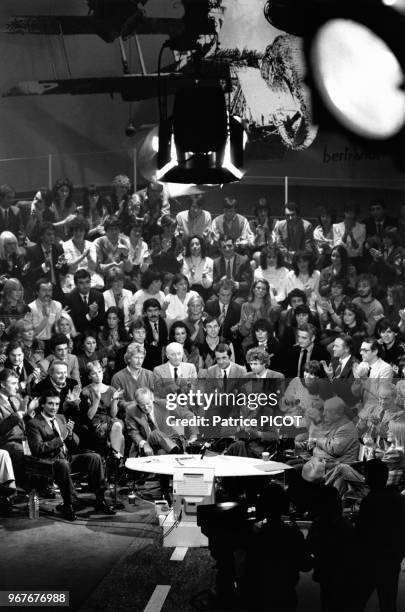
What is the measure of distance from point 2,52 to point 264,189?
202 cm

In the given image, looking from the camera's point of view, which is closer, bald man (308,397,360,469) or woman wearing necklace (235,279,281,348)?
bald man (308,397,360,469)

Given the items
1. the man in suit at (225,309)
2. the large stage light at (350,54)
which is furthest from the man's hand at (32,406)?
the large stage light at (350,54)

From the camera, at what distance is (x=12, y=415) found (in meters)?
6.65

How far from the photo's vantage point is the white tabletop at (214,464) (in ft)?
19.7

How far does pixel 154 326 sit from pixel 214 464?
114 centimetres

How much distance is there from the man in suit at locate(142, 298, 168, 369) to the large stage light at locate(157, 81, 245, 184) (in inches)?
42.7

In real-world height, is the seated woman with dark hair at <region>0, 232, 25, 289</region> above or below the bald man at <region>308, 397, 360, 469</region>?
above

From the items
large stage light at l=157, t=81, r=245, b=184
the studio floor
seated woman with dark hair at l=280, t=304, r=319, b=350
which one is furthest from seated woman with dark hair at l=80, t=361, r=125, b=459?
large stage light at l=157, t=81, r=245, b=184

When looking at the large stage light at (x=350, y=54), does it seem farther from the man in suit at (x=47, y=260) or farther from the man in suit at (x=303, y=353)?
the man in suit at (x=47, y=260)

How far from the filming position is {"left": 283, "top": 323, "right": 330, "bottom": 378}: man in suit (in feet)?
21.7

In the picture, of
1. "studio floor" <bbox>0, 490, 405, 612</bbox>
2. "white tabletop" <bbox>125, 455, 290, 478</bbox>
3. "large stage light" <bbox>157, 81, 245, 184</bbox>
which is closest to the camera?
"studio floor" <bbox>0, 490, 405, 612</bbox>

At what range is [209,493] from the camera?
6.09 m

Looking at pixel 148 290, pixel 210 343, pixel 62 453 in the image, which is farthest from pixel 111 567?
pixel 148 290

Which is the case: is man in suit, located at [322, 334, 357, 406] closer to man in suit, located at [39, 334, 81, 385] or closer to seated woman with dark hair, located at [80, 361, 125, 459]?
seated woman with dark hair, located at [80, 361, 125, 459]
